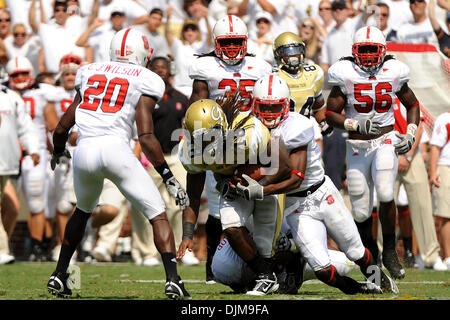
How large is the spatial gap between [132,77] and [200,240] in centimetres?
489

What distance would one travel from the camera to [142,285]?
7.44m

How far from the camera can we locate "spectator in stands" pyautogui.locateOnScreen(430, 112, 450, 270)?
31.9ft

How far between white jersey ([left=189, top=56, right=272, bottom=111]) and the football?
1.55 metres

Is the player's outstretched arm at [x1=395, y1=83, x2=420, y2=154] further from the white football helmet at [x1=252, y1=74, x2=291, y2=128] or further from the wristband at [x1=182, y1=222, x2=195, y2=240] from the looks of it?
the wristband at [x1=182, y1=222, x2=195, y2=240]

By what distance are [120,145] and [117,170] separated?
0.18m

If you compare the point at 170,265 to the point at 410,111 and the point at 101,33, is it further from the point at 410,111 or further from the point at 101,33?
the point at 101,33

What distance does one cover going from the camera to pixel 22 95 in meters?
10.9

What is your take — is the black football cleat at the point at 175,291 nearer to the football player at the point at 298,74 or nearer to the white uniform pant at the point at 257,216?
the white uniform pant at the point at 257,216

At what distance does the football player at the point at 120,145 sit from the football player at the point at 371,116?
2.22m

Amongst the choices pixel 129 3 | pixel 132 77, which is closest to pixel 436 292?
pixel 132 77

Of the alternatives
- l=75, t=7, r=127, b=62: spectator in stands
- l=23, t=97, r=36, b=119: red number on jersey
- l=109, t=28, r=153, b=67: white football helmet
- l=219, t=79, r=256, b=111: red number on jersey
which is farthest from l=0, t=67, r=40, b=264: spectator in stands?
l=109, t=28, r=153, b=67: white football helmet

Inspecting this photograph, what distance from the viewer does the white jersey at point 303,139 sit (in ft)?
20.2

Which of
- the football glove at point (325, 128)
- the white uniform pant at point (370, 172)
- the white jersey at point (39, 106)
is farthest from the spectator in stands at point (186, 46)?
the white uniform pant at point (370, 172)
